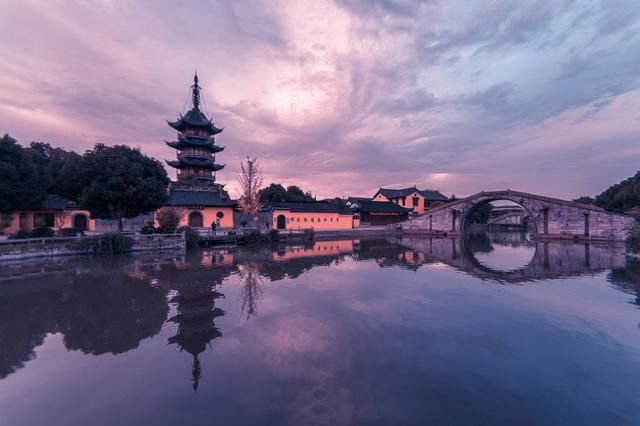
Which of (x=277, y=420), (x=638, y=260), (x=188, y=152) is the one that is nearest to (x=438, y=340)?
(x=277, y=420)

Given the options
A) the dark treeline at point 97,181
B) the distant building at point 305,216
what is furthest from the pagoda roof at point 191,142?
the dark treeline at point 97,181

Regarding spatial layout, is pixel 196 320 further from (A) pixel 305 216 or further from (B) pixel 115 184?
(A) pixel 305 216

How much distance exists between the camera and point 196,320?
7508 millimetres

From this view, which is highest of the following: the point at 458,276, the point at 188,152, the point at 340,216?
the point at 188,152

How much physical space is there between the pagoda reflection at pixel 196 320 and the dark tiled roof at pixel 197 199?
20.4m

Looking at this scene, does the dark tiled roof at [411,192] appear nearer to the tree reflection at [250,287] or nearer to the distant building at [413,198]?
the distant building at [413,198]

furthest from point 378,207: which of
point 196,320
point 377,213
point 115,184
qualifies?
point 196,320

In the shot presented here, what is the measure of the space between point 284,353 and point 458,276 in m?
10.7

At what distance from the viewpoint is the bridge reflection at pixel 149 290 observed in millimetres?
6449

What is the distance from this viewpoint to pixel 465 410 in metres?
4.06

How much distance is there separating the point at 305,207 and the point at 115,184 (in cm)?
2248

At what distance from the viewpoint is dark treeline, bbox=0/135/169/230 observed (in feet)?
61.9

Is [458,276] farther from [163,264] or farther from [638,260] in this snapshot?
[163,264]

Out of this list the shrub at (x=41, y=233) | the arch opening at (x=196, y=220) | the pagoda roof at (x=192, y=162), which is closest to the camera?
the shrub at (x=41, y=233)
